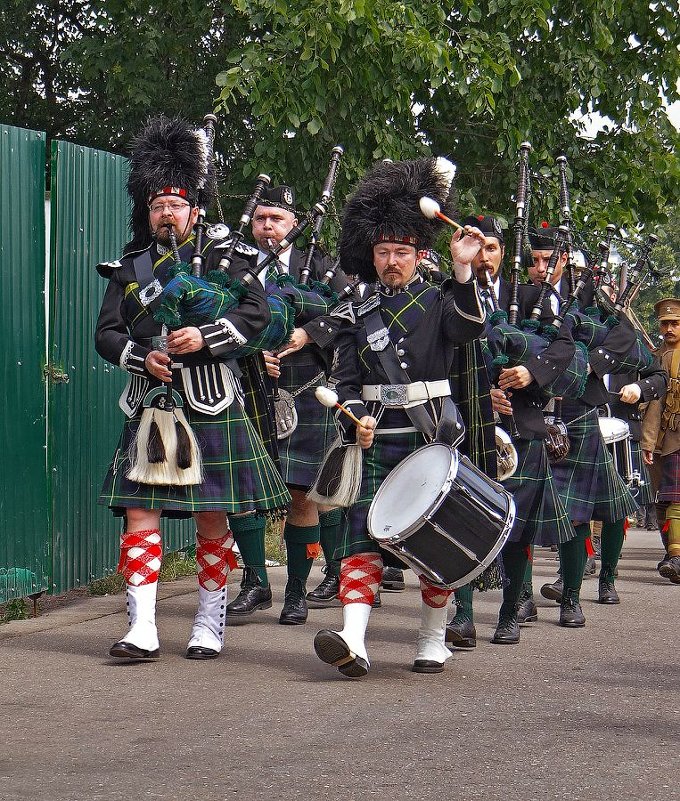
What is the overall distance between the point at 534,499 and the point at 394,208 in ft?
5.45

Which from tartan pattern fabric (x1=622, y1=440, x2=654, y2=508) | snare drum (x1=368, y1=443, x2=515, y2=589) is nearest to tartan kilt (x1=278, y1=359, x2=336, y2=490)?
snare drum (x1=368, y1=443, x2=515, y2=589)

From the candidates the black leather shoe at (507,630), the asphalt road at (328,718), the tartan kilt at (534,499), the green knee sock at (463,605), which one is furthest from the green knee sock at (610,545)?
the green knee sock at (463,605)

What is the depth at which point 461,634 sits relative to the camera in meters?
6.54

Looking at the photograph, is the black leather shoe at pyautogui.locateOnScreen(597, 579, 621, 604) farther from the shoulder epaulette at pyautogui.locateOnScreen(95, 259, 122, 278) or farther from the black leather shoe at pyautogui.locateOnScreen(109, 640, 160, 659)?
the shoulder epaulette at pyautogui.locateOnScreen(95, 259, 122, 278)

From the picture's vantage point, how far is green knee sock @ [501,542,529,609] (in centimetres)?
673

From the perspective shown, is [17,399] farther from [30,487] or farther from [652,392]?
[652,392]

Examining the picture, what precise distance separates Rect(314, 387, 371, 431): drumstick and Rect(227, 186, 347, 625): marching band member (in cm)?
148

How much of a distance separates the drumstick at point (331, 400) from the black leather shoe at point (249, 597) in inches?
70.8

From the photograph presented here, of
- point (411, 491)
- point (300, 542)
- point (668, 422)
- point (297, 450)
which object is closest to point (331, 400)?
point (411, 491)

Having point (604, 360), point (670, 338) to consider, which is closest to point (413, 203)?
point (604, 360)

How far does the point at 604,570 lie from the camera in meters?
8.26

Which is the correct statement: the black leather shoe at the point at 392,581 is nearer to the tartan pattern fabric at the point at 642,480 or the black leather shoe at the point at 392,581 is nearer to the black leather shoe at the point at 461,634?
the tartan pattern fabric at the point at 642,480

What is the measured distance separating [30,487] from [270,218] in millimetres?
1820

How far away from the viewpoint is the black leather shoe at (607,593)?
26.9 feet
